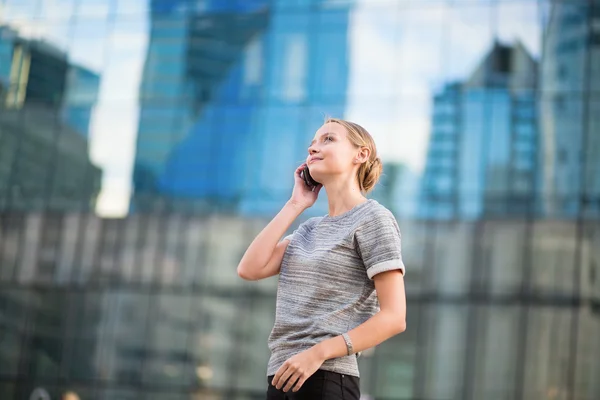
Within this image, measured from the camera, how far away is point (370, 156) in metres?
3.91

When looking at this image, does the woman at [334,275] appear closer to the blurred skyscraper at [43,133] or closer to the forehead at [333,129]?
the forehead at [333,129]

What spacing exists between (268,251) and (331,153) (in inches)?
16.4

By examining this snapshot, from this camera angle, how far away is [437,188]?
1076 inches

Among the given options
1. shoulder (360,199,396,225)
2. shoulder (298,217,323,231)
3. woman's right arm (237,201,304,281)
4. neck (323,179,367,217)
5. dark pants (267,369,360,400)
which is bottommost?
dark pants (267,369,360,400)

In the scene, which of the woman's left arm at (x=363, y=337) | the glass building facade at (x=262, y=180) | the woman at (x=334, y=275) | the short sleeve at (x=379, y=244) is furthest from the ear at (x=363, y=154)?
the glass building facade at (x=262, y=180)

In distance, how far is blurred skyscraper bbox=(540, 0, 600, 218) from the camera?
87.1ft

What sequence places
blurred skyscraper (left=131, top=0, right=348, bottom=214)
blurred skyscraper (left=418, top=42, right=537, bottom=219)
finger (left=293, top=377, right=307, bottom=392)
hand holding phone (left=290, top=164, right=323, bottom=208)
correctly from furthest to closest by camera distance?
1. blurred skyscraper (left=131, top=0, right=348, bottom=214)
2. blurred skyscraper (left=418, top=42, right=537, bottom=219)
3. hand holding phone (left=290, top=164, right=323, bottom=208)
4. finger (left=293, top=377, right=307, bottom=392)

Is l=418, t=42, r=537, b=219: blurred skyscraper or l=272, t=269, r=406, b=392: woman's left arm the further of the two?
l=418, t=42, r=537, b=219: blurred skyscraper

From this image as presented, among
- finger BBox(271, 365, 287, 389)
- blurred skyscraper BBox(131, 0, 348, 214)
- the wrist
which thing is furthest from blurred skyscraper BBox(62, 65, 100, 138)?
the wrist

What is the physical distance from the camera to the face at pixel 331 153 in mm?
3834

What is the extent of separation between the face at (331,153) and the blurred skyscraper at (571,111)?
2347cm

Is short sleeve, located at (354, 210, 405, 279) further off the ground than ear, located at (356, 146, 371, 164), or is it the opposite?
ear, located at (356, 146, 371, 164)

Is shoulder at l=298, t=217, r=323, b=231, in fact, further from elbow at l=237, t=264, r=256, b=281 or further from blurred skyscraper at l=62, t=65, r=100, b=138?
blurred skyscraper at l=62, t=65, r=100, b=138

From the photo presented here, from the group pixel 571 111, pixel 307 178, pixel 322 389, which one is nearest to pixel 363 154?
pixel 307 178
